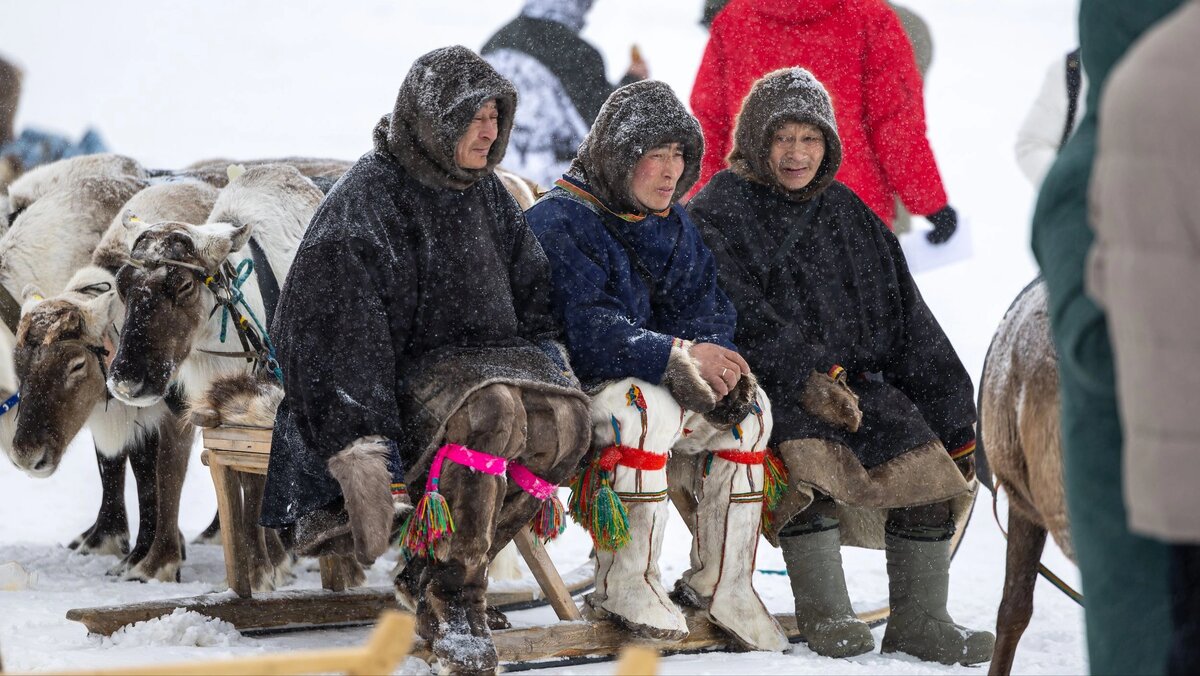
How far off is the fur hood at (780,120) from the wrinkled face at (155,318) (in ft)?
5.77

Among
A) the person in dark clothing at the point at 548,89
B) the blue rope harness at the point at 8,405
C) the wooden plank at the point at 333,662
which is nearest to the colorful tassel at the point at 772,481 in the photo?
the wooden plank at the point at 333,662

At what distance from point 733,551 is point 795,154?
1236 millimetres

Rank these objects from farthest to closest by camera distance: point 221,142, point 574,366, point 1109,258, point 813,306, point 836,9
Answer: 1. point 221,142
2. point 836,9
3. point 813,306
4. point 574,366
5. point 1109,258

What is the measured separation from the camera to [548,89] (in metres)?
7.70

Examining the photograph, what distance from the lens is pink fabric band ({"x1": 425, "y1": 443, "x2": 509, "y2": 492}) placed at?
3.28m

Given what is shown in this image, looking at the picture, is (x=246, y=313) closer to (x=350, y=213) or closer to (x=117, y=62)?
(x=350, y=213)

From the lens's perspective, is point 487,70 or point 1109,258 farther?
point 487,70

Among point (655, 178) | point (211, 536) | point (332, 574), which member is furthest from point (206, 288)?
point (211, 536)

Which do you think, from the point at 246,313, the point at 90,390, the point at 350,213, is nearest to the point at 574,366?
the point at 350,213

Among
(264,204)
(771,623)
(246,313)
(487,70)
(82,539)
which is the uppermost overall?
(487,70)

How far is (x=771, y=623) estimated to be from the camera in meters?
3.92

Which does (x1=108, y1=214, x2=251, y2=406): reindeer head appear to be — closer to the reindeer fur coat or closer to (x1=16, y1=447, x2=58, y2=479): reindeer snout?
(x1=16, y1=447, x2=58, y2=479): reindeer snout

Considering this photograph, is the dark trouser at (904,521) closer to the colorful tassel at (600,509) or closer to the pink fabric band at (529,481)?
the colorful tassel at (600,509)

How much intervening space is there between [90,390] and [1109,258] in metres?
4.17
